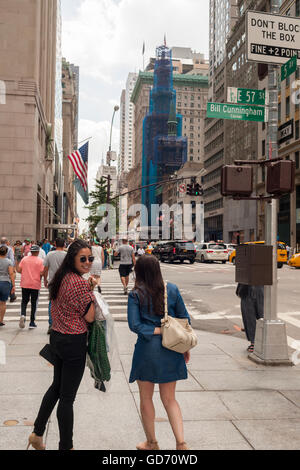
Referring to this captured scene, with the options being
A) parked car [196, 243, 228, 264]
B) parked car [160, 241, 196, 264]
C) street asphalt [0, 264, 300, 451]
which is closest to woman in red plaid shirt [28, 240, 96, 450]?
street asphalt [0, 264, 300, 451]

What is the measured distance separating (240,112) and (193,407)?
4.93 m

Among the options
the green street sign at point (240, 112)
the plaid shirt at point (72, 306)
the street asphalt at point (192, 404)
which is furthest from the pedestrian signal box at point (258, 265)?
the plaid shirt at point (72, 306)

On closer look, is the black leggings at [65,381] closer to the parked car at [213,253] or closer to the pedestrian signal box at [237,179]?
the pedestrian signal box at [237,179]

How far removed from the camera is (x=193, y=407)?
5102mm

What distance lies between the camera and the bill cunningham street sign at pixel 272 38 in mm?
6938

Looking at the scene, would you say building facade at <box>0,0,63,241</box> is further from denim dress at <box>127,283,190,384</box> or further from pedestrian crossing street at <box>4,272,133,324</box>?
denim dress at <box>127,283,190,384</box>

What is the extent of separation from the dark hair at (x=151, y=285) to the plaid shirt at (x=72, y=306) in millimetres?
450

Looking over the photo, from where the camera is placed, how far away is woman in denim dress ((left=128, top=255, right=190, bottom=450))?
3670mm

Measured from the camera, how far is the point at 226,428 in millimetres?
4477

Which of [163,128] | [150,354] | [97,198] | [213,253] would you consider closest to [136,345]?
[150,354]
